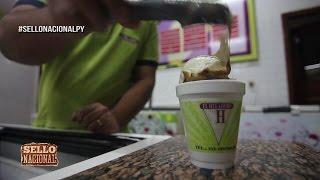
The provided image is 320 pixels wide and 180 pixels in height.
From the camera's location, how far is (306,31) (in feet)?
5.67

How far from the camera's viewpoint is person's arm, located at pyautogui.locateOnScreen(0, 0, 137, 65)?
1.36ft

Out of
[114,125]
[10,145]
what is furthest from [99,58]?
[10,145]

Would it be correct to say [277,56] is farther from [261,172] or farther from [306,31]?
[261,172]

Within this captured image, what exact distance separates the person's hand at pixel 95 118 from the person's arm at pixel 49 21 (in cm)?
18

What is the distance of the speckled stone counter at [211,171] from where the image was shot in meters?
0.28

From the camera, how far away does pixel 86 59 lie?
2.24 feet

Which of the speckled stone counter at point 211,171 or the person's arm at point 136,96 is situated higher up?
the person's arm at point 136,96

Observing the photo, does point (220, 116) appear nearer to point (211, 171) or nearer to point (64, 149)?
point (211, 171)

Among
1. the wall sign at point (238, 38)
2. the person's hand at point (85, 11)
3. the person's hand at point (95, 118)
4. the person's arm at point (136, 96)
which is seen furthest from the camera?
the wall sign at point (238, 38)

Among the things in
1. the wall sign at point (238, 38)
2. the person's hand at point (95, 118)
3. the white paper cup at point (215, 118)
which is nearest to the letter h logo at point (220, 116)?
the white paper cup at point (215, 118)

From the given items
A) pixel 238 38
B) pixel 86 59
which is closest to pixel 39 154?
pixel 86 59

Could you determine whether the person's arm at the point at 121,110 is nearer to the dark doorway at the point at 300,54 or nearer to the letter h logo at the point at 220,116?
the letter h logo at the point at 220,116

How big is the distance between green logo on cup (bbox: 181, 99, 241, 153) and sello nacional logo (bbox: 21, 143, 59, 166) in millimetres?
233

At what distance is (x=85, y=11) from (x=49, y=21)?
0.22 feet
